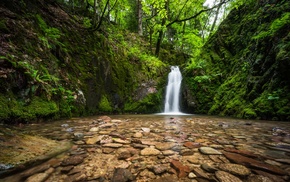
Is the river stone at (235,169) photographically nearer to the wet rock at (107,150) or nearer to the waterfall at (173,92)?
the wet rock at (107,150)

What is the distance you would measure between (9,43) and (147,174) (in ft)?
15.0

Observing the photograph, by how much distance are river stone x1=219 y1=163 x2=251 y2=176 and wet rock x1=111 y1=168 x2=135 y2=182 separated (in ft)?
2.87

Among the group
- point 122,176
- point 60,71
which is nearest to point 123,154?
point 122,176

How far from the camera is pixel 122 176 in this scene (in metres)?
1.24

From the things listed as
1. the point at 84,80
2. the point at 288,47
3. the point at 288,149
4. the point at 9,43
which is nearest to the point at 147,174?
the point at 288,149

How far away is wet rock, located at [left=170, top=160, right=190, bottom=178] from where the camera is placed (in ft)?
Result: 4.25

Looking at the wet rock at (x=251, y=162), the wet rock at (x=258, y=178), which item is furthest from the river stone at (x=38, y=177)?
the wet rock at (x=251, y=162)

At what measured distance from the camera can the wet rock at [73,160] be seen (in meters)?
1.44

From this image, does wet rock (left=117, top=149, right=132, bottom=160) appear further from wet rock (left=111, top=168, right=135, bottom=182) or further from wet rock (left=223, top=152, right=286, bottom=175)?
wet rock (left=223, top=152, right=286, bottom=175)

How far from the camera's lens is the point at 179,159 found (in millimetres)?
1607

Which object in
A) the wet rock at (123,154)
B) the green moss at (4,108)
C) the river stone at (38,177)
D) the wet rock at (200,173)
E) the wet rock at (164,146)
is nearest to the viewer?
the river stone at (38,177)

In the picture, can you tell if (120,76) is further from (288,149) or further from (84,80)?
(288,149)

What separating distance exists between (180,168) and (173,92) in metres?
8.37

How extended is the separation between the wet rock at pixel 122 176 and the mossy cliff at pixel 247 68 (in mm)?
5530
